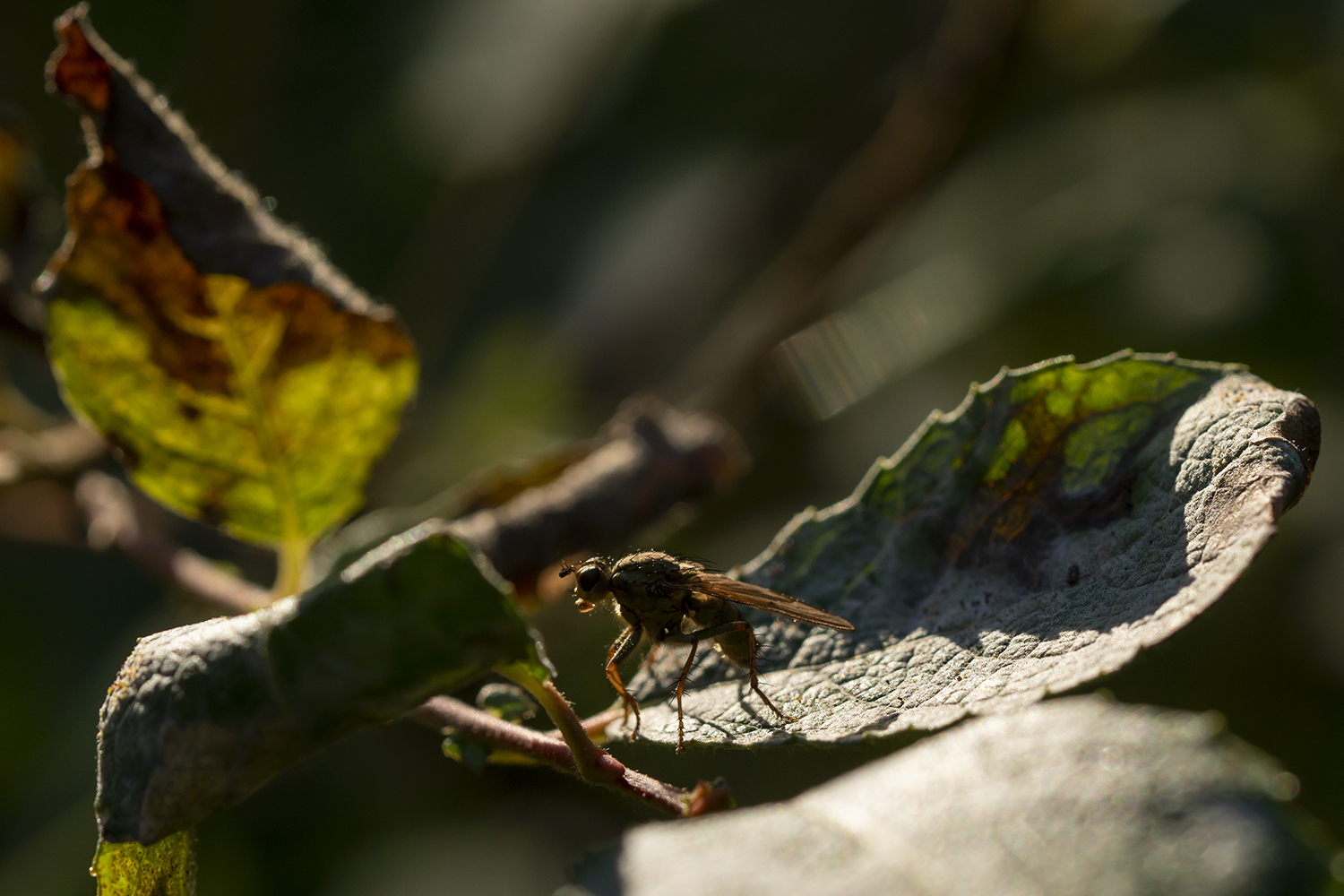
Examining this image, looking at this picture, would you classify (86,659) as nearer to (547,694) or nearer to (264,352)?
(264,352)

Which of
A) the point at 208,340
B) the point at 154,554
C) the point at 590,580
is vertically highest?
the point at 208,340

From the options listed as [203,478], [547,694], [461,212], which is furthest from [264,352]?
[461,212]

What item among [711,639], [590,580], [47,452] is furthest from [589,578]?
[47,452]

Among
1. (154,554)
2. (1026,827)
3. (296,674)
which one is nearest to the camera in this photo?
(1026,827)

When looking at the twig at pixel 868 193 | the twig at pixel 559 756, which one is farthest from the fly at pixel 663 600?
the twig at pixel 868 193

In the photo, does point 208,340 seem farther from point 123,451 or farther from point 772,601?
point 772,601

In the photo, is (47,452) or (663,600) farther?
(47,452)

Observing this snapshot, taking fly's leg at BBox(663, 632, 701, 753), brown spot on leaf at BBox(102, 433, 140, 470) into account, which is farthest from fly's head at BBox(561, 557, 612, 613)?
brown spot on leaf at BBox(102, 433, 140, 470)

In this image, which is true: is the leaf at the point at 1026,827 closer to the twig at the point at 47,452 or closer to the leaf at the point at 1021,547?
the leaf at the point at 1021,547
